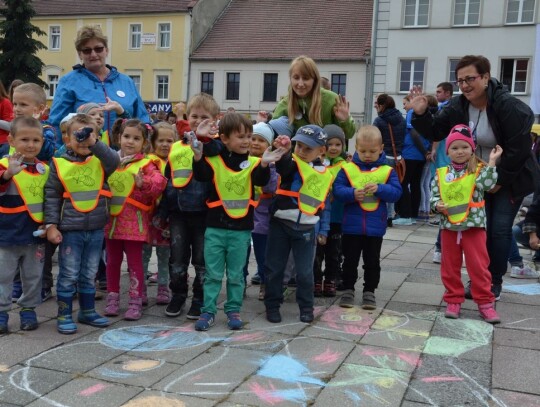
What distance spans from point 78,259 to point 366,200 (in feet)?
7.49

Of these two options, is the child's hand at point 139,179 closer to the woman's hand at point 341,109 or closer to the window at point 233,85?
the woman's hand at point 341,109

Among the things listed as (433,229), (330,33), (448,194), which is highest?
(330,33)

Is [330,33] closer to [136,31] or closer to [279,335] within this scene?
[136,31]

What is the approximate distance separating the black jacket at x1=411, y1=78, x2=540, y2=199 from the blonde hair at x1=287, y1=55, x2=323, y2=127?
1178 mm

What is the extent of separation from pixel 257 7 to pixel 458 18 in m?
13.0

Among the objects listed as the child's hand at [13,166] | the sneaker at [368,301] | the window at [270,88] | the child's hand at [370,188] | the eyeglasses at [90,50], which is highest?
the window at [270,88]

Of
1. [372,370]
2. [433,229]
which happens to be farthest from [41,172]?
[433,229]

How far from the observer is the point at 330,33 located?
32.5 metres

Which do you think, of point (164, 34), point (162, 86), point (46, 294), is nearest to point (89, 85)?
point (46, 294)

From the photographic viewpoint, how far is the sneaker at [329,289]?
5383mm

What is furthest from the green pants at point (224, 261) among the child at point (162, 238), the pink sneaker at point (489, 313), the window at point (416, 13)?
the window at point (416, 13)

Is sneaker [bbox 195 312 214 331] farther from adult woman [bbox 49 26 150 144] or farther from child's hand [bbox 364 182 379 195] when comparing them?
adult woman [bbox 49 26 150 144]

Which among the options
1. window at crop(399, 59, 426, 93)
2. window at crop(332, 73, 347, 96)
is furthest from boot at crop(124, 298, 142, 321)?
window at crop(332, 73, 347, 96)

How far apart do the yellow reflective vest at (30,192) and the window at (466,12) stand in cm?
2624
